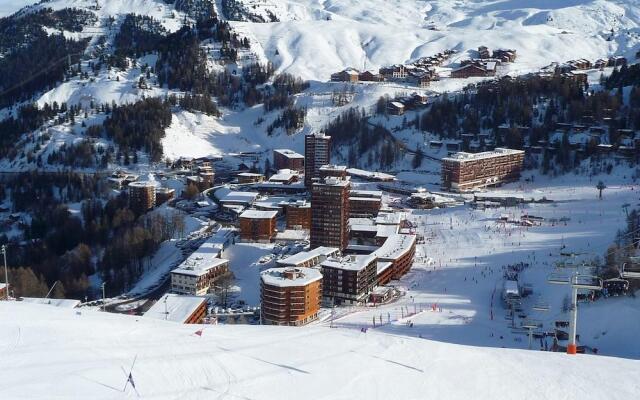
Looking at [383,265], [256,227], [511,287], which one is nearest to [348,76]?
[256,227]

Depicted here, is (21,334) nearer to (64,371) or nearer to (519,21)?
(64,371)

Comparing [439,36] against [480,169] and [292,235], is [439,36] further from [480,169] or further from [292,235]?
[292,235]

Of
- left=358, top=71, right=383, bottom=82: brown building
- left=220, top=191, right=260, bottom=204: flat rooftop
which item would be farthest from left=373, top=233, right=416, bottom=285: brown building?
left=358, top=71, right=383, bottom=82: brown building

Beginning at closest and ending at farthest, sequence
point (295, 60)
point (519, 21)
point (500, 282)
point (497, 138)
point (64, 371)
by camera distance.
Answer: point (64, 371)
point (500, 282)
point (497, 138)
point (295, 60)
point (519, 21)

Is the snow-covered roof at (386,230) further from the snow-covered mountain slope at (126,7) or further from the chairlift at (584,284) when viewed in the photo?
the snow-covered mountain slope at (126,7)

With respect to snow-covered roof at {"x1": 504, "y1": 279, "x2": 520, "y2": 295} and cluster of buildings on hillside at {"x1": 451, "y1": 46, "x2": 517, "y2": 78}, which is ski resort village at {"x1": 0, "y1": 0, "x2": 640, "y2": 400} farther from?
cluster of buildings on hillside at {"x1": 451, "y1": 46, "x2": 517, "y2": 78}

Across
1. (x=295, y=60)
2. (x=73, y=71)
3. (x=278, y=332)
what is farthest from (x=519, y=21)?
(x=278, y=332)

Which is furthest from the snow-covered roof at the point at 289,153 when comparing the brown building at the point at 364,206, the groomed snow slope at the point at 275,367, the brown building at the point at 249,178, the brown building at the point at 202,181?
the groomed snow slope at the point at 275,367
